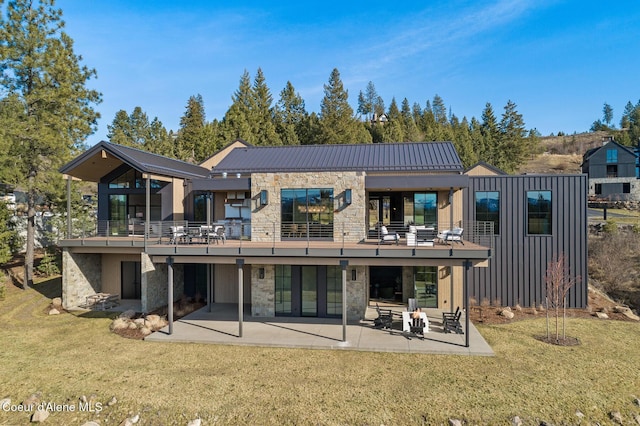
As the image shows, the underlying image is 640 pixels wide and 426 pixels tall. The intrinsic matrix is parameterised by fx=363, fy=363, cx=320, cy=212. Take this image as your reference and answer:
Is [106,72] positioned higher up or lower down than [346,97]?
lower down

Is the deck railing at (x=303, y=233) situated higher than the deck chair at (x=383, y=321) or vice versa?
the deck railing at (x=303, y=233)

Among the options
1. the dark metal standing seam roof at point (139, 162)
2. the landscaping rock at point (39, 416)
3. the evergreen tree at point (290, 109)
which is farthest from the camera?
the evergreen tree at point (290, 109)

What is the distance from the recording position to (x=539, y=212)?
15930 millimetres

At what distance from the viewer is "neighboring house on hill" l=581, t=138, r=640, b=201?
46.7 metres

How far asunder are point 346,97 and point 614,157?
121 feet

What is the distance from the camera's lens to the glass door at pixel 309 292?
1433 centimetres

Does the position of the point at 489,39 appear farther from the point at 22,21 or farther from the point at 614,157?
the point at 614,157

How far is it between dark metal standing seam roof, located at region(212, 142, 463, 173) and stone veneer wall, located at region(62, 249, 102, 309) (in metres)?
7.12

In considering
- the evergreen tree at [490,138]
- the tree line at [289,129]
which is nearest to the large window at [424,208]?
the tree line at [289,129]

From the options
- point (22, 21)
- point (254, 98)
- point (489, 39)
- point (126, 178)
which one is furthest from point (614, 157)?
point (22, 21)

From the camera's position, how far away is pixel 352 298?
14.1 metres

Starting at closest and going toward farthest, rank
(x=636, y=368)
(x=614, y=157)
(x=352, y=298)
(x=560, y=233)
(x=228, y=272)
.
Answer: (x=636, y=368) → (x=352, y=298) → (x=560, y=233) → (x=228, y=272) → (x=614, y=157)

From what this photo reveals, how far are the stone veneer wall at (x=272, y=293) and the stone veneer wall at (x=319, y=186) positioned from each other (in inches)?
Result: 52.5

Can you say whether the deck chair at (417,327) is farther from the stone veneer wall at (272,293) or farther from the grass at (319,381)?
the stone veneer wall at (272,293)
